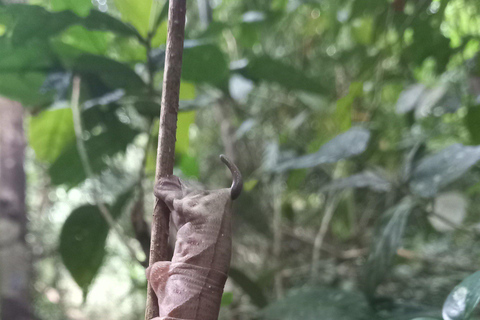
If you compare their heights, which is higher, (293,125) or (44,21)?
(44,21)

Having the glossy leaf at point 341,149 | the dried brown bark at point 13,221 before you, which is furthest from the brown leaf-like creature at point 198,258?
the dried brown bark at point 13,221

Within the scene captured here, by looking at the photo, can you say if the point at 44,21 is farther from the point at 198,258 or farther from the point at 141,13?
the point at 198,258

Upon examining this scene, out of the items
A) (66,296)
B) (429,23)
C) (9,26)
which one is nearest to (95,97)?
(9,26)

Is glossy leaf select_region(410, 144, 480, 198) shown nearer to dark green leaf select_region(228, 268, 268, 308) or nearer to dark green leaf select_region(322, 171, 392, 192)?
dark green leaf select_region(322, 171, 392, 192)

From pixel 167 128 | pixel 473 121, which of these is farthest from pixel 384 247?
pixel 167 128

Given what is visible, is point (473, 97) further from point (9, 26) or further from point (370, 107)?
point (9, 26)

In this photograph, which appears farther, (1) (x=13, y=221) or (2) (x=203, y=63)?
(1) (x=13, y=221)
